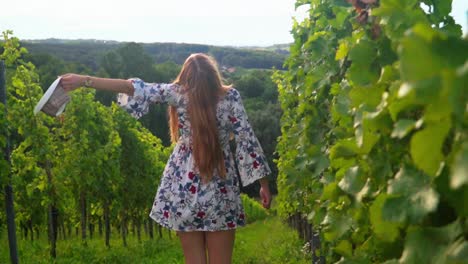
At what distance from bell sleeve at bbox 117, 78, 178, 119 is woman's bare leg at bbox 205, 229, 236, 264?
3.05 ft

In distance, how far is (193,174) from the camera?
412 centimetres

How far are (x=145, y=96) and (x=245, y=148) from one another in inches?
29.9

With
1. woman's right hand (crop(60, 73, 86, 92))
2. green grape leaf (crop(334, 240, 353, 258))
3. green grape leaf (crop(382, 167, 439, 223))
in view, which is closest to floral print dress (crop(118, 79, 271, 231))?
woman's right hand (crop(60, 73, 86, 92))

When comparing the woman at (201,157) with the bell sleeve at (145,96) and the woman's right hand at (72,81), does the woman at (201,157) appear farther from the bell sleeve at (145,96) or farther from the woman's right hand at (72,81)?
the woman's right hand at (72,81)

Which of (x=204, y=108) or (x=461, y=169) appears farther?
(x=204, y=108)

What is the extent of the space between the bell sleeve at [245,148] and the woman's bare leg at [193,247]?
48cm

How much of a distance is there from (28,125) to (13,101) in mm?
830

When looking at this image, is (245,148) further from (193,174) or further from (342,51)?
(342,51)

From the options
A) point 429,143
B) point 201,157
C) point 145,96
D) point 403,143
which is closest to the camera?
point 429,143

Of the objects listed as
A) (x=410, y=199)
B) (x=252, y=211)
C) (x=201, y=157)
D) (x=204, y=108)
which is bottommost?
(x=252, y=211)

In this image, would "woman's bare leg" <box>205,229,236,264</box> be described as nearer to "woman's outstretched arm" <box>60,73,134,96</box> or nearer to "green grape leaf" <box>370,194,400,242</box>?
"woman's outstretched arm" <box>60,73,134,96</box>

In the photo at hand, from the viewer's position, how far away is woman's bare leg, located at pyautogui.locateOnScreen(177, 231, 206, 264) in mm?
4055

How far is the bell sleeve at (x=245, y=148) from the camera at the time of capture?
4.14 metres

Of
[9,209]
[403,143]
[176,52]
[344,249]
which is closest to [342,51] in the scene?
[403,143]
